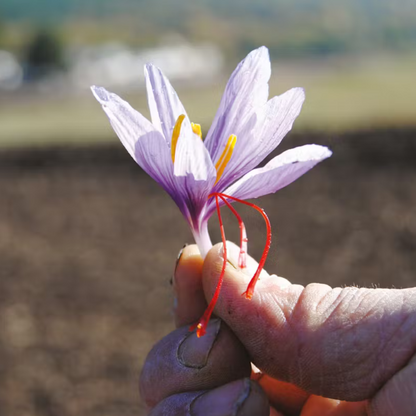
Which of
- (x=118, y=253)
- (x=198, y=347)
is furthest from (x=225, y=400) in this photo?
(x=118, y=253)

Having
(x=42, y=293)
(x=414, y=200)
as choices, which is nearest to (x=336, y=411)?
(x=42, y=293)

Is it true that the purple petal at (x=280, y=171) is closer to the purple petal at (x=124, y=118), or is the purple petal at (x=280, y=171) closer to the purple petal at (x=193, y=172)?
the purple petal at (x=193, y=172)

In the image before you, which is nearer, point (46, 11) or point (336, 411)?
point (336, 411)

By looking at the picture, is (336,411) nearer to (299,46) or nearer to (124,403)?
(124,403)

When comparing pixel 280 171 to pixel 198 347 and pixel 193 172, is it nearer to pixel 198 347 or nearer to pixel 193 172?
pixel 193 172

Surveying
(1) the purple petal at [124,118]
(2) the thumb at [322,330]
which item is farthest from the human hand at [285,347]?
(1) the purple petal at [124,118]
